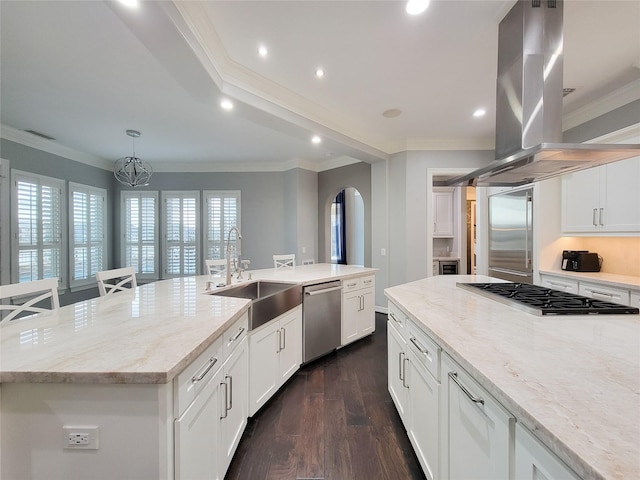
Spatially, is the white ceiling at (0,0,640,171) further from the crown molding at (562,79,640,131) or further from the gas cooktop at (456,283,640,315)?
the gas cooktop at (456,283,640,315)

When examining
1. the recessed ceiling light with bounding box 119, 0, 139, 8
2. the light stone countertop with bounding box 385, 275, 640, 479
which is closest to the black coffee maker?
the light stone countertop with bounding box 385, 275, 640, 479

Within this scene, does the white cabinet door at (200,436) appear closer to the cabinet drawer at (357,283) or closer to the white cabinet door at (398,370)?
the white cabinet door at (398,370)

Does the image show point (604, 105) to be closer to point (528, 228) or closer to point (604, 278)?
point (528, 228)

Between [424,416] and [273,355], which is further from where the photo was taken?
[273,355]

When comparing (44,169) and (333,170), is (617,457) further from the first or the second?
(44,169)

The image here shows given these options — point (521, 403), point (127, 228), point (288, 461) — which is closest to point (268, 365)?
point (288, 461)

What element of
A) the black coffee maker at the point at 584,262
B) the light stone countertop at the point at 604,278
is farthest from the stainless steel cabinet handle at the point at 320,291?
the black coffee maker at the point at 584,262

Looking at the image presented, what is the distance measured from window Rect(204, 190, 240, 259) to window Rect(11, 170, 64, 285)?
227 cm

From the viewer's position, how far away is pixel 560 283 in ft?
9.90

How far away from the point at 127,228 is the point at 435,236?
21.7ft

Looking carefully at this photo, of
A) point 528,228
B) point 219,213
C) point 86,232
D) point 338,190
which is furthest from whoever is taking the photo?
point 219,213

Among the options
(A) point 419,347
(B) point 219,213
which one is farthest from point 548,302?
(B) point 219,213

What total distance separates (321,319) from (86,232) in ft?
15.9

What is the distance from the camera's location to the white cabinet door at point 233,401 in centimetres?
137
